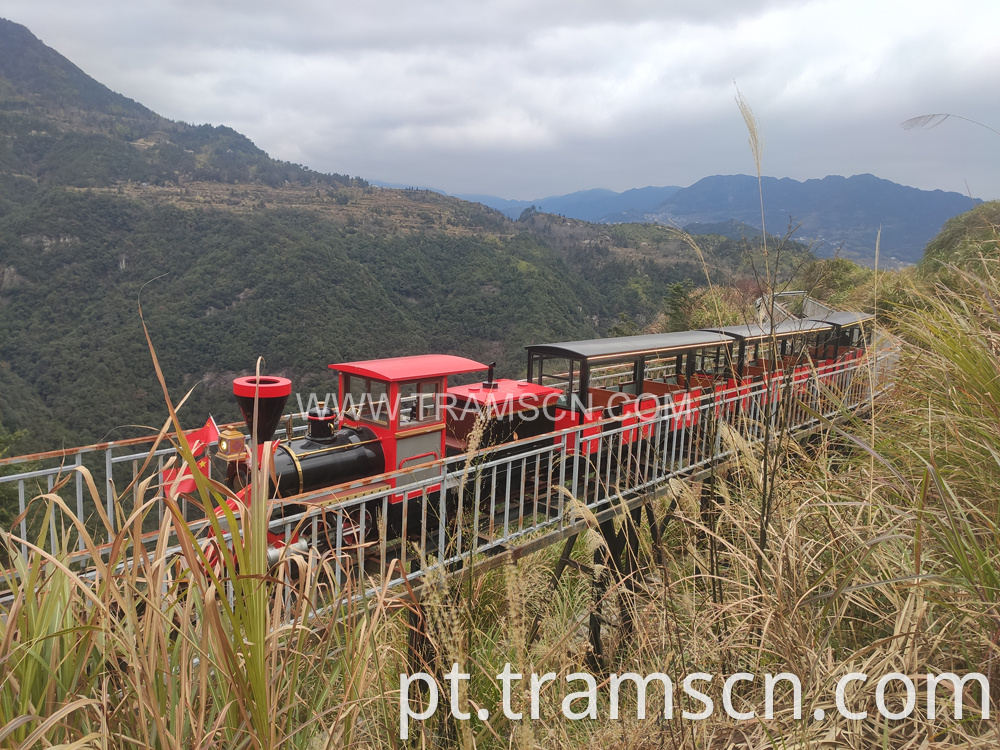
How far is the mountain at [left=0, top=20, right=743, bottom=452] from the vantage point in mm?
34125

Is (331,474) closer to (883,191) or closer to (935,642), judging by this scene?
(935,642)

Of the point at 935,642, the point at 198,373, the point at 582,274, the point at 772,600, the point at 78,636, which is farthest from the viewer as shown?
the point at 582,274

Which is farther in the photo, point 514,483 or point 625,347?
point 514,483

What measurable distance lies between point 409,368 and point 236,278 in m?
42.9

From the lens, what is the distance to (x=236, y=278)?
4366 centimetres

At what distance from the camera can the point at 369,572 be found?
538 centimetres

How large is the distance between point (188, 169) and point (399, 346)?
5521cm

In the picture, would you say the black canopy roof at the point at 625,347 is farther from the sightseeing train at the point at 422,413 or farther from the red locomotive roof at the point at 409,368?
the red locomotive roof at the point at 409,368

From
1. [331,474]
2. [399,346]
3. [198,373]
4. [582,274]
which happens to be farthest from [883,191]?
[331,474]

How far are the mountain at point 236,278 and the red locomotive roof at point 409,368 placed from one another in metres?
21.4

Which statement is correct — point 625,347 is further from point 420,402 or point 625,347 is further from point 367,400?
point 367,400

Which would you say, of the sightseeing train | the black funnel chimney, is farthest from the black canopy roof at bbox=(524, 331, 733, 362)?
the black funnel chimney

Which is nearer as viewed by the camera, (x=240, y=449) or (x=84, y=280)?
(x=240, y=449)

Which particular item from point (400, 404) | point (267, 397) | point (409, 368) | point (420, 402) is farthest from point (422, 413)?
point (267, 397)
